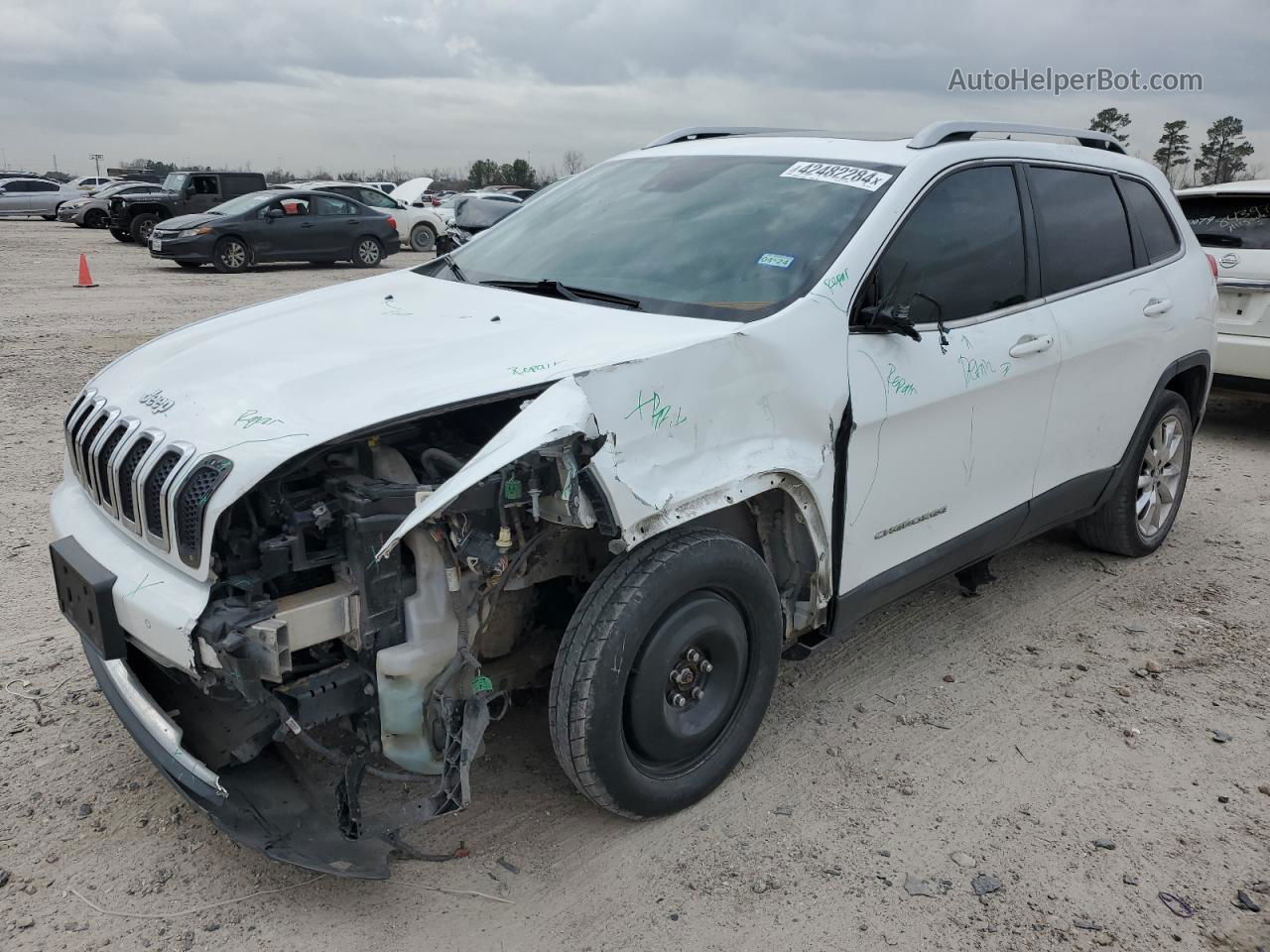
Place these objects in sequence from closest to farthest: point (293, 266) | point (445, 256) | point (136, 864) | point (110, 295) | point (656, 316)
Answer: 1. point (136, 864)
2. point (656, 316)
3. point (445, 256)
4. point (110, 295)
5. point (293, 266)

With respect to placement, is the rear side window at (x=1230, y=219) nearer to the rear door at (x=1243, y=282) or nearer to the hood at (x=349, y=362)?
the rear door at (x=1243, y=282)

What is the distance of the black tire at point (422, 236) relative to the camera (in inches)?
876

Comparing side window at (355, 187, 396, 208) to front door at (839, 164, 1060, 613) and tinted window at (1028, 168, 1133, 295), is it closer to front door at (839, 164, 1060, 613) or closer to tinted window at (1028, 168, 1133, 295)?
tinted window at (1028, 168, 1133, 295)

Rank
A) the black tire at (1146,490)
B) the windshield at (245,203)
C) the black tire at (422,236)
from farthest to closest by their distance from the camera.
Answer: the black tire at (422,236) → the windshield at (245,203) → the black tire at (1146,490)

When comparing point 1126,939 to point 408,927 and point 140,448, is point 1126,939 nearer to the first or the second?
point 408,927

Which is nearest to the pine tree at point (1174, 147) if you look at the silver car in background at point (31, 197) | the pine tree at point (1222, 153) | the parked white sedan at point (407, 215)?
the pine tree at point (1222, 153)

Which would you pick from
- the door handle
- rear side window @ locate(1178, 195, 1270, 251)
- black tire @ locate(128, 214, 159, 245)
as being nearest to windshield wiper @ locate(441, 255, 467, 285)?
the door handle

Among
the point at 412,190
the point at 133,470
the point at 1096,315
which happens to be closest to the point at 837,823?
the point at 133,470

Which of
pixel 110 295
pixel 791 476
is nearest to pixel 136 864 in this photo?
pixel 791 476

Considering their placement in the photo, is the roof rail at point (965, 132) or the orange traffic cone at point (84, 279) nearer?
the roof rail at point (965, 132)

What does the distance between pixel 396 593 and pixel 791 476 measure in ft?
3.86

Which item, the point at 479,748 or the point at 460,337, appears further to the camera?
the point at 460,337

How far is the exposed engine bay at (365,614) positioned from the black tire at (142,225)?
22.6 m

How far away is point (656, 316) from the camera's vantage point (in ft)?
10.0
